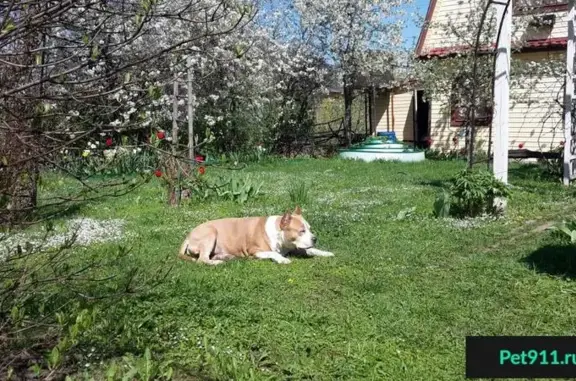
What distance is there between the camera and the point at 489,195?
8.15 metres

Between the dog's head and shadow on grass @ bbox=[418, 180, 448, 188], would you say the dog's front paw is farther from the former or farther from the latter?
shadow on grass @ bbox=[418, 180, 448, 188]

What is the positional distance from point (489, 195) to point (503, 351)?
520 centimetres

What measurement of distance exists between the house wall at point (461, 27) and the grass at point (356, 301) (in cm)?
1124

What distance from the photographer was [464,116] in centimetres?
1922

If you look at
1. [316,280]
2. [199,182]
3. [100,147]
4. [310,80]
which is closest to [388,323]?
[316,280]

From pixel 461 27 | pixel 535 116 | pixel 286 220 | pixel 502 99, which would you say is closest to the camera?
pixel 286 220

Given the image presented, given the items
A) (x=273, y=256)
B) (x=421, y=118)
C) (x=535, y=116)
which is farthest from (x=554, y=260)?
(x=421, y=118)

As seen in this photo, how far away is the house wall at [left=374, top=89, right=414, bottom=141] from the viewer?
23.9 meters

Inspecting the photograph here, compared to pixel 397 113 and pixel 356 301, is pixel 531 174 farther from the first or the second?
pixel 397 113

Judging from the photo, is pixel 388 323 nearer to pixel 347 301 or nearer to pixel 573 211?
pixel 347 301

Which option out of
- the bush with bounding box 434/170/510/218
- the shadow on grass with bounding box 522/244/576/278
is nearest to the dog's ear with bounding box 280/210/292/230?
the shadow on grass with bounding box 522/244/576/278

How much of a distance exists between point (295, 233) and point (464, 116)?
14.5 meters

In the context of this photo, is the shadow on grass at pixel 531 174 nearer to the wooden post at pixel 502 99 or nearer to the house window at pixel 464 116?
the house window at pixel 464 116

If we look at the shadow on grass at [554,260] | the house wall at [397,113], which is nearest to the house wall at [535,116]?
the house wall at [397,113]
